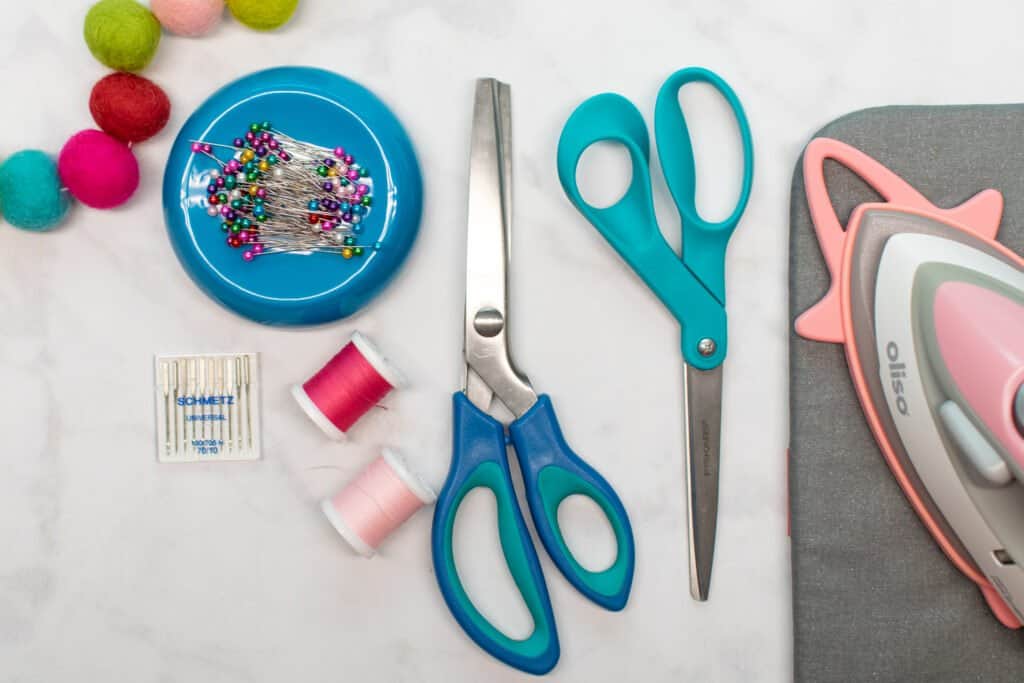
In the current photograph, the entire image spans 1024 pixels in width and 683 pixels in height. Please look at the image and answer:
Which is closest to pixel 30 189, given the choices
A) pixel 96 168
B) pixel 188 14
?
pixel 96 168

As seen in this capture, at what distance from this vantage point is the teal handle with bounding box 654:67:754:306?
825 mm

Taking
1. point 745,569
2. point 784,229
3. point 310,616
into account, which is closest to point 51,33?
point 310,616

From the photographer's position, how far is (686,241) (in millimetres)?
833

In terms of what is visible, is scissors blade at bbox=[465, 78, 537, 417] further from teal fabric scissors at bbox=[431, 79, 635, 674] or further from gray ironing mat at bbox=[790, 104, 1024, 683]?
gray ironing mat at bbox=[790, 104, 1024, 683]

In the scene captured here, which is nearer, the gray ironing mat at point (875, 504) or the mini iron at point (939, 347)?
the mini iron at point (939, 347)

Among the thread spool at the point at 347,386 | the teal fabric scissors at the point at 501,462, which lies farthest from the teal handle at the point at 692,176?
the thread spool at the point at 347,386

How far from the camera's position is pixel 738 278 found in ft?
2.87

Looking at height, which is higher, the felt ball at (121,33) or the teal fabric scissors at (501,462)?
the felt ball at (121,33)

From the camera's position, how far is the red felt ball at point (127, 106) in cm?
80

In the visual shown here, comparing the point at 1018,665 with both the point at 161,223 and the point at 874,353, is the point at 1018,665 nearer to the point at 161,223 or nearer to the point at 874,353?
the point at 874,353

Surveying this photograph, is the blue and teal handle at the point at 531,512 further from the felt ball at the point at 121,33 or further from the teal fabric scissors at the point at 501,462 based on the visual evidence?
the felt ball at the point at 121,33

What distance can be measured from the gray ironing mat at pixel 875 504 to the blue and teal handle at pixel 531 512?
0.55ft

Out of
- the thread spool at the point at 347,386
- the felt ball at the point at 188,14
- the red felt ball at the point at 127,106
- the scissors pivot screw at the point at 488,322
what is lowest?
the thread spool at the point at 347,386

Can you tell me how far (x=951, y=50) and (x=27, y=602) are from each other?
3.08ft
